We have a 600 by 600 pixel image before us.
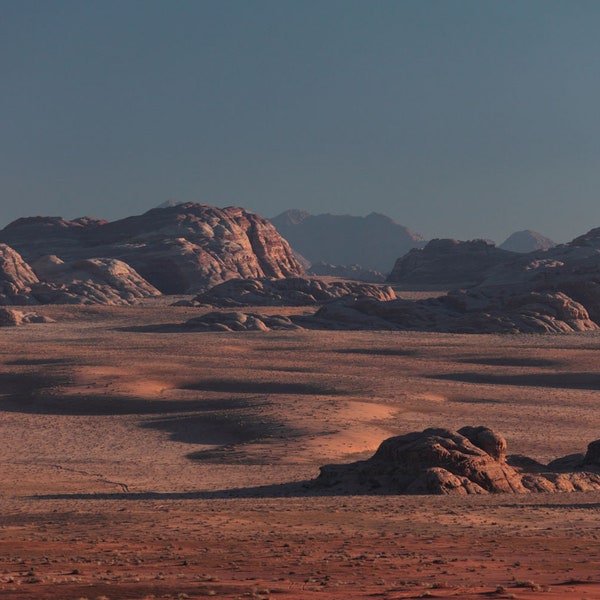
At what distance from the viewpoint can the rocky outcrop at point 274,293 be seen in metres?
111

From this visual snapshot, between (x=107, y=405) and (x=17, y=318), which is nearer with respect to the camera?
(x=107, y=405)

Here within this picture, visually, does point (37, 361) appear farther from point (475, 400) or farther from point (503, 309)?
point (503, 309)

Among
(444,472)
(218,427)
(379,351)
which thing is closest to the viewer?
(444,472)

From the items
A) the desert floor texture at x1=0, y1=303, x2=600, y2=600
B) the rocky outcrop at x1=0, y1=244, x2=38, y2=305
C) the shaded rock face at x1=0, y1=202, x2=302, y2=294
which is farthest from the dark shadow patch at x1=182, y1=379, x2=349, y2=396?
→ the shaded rock face at x1=0, y1=202, x2=302, y2=294

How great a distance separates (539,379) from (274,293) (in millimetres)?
56502

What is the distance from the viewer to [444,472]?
27766 millimetres

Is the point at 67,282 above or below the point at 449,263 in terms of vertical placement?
below

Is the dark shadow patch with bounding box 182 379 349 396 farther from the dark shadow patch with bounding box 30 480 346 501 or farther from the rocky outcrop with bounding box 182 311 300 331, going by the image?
the rocky outcrop with bounding box 182 311 300 331

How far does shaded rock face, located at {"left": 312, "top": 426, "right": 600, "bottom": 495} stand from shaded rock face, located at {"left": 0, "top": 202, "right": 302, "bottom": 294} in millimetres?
105883

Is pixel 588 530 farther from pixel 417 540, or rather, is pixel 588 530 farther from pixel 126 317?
pixel 126 317

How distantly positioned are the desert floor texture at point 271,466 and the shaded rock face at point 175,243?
57.4 metres

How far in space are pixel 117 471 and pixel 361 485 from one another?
28.1 ft

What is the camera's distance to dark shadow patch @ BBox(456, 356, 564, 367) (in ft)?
214

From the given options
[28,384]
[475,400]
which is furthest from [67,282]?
[475,400]
